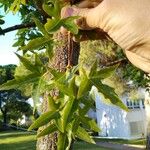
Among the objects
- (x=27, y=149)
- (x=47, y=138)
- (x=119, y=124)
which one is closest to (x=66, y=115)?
(x=47, y=138)

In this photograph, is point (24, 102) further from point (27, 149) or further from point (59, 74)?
point (59, 74)

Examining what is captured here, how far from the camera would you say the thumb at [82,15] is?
6.39 feet

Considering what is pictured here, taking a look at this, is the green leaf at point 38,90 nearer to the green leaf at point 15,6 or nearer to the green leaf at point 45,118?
the green leaf at point 45,118

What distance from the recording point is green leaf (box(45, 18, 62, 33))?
1878 millimetres

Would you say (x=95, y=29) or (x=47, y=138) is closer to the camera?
(x=95, y=29)

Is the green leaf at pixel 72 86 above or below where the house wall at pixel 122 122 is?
below

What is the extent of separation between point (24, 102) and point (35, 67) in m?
54.5

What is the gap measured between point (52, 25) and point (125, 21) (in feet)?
1.02

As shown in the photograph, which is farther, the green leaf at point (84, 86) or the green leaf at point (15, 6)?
the green leaf at point (15, 6)

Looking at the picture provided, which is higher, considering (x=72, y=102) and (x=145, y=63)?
(x=145, y=63)

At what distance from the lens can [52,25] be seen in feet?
6.19

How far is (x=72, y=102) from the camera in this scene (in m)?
1.82

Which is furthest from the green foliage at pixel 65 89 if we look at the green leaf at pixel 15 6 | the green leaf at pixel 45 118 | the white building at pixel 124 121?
the white building at pixel 124 121

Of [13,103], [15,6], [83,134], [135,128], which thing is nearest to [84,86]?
[83,134]
